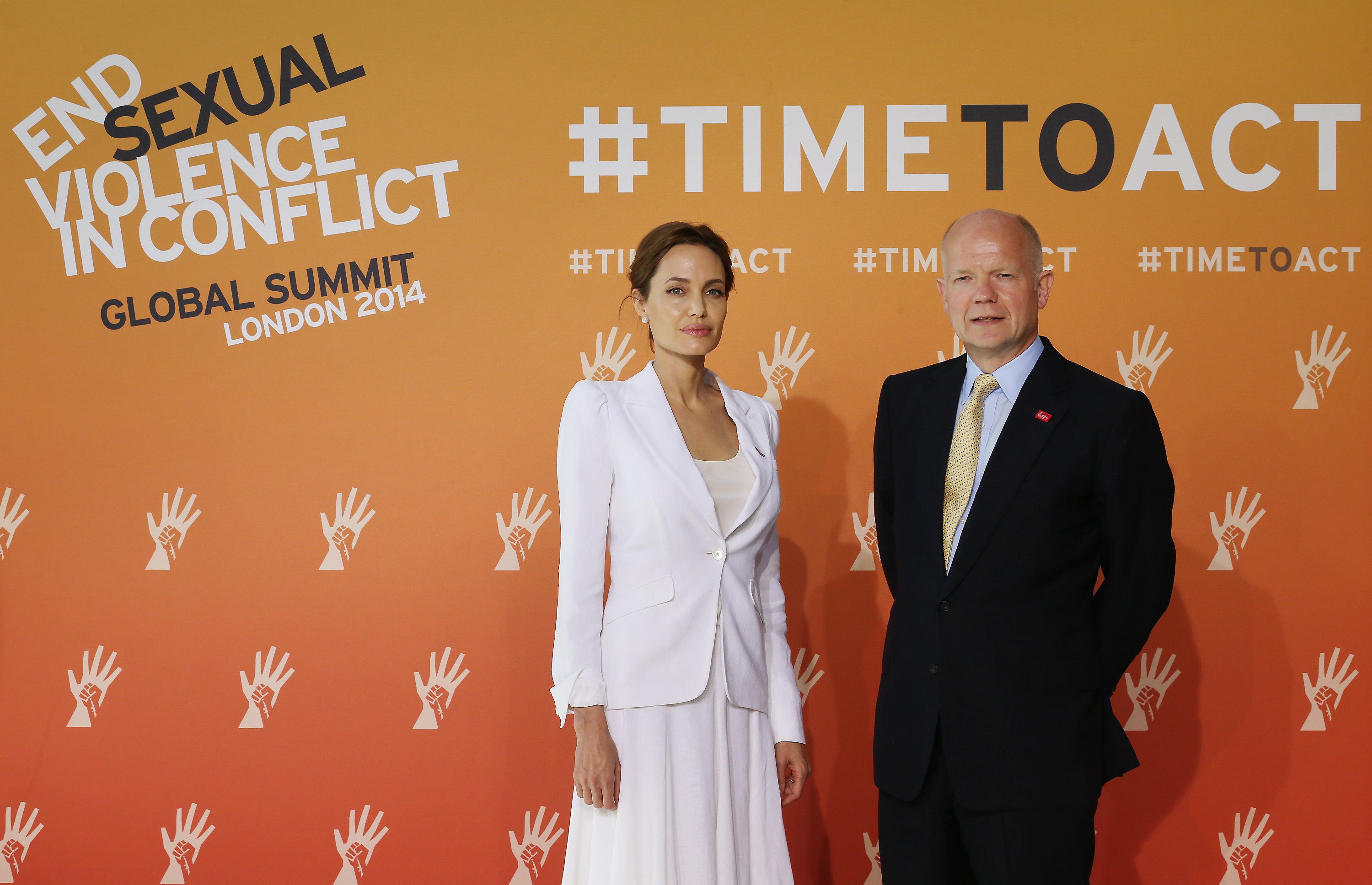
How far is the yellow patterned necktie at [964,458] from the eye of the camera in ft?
6.29

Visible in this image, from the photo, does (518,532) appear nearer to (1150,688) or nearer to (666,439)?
(666,439)

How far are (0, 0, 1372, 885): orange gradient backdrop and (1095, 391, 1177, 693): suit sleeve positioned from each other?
108 cm

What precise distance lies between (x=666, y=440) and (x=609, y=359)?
3.53 feet

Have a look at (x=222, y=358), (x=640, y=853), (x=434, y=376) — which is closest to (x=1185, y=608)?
(x=640, y=853)

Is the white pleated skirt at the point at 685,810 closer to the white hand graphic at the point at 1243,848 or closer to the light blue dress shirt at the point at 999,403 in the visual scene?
the light blue dress shirt at the point at 999,403

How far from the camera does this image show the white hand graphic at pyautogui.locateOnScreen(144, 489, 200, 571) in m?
3.03

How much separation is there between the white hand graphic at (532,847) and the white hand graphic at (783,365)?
140 centimetres

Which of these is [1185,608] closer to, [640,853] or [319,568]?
[640,853]

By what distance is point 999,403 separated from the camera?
1.97 m

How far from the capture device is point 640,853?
6.16 ft

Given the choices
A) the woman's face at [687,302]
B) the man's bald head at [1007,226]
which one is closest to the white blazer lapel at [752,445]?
the woman's face at [687,302]

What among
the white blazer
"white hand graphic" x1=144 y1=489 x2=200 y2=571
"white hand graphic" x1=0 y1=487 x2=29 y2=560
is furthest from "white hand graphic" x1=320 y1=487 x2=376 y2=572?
the white blazer

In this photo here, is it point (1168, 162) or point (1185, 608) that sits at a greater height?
point (1168, 162)

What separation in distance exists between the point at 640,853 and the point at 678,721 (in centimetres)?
25
